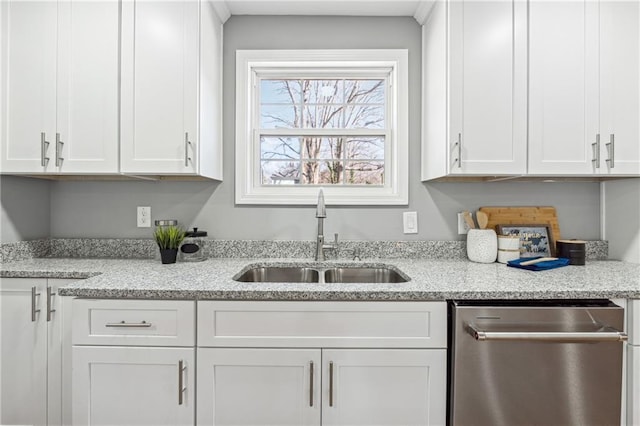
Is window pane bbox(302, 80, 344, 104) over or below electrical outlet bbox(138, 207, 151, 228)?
over

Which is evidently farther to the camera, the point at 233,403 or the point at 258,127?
the point at 258,127

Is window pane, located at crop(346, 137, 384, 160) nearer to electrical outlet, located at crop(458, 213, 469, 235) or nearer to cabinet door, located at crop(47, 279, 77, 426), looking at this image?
electrical outlet, located at crop(458, 213, 469, 235)

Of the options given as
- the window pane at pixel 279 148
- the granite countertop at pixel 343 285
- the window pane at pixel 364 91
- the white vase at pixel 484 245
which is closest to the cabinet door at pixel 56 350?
the granite countertop at pixel 343 285

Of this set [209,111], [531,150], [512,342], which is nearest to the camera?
[512,342]

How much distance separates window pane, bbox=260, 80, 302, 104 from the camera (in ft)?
7.33

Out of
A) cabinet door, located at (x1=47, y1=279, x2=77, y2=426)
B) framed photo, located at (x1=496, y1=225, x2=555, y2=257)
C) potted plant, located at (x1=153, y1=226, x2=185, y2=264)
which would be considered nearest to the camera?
cabinet door, located at (x1=47, y1=279, x2=77, y2=426)

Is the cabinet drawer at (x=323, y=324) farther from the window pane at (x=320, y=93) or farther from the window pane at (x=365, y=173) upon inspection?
the window pane at (x=320, y=93)

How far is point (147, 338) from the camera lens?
4.50ft

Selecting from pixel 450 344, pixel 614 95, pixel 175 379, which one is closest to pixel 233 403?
pixel 175 379

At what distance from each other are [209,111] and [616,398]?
2235 mm

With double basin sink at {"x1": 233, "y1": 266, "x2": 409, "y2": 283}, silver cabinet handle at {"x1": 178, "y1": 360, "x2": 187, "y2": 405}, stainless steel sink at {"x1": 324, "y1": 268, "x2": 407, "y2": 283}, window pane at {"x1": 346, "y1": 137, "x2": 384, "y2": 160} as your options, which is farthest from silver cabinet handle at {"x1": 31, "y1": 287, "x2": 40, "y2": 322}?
window pane at {"x1": 346, "y1": 137, "x2": 384, "y2": 160}

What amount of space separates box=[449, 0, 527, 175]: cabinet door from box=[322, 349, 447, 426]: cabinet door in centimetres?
93

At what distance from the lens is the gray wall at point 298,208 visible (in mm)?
2121

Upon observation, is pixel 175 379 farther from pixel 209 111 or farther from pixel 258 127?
pixel 258 127
